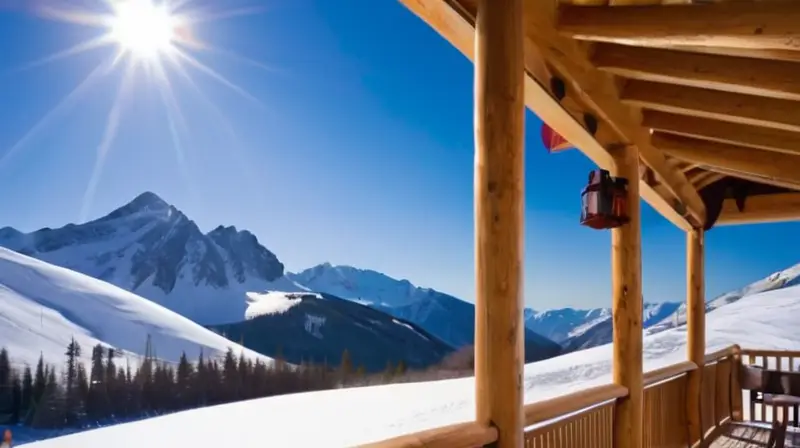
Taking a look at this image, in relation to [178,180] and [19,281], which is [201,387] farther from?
[178,180]

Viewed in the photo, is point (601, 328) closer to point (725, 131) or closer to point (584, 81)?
point (725, 131)

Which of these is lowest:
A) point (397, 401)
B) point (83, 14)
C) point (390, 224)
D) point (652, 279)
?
point (397, 401)

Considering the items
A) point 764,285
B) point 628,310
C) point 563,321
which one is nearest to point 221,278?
point 563,321

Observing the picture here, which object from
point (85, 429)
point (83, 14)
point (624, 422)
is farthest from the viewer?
point (83, 14)

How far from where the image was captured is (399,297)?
30.1 metres

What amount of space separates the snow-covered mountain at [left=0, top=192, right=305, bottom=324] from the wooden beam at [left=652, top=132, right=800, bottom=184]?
23.2 metres

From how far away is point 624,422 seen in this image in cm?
342

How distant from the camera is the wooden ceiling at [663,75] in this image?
196cm

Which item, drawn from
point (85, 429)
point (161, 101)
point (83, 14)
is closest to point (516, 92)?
point (85, 429)

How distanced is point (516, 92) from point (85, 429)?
633 inches

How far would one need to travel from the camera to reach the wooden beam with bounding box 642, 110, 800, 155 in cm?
331

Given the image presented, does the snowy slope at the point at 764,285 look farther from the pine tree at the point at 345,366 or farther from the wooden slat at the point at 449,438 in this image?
the wooden slat at the point at 449,438

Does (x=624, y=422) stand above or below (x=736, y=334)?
above

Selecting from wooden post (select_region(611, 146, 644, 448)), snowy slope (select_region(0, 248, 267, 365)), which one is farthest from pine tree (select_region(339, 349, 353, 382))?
wooden post (select_region(611, 146, 644, 448))
